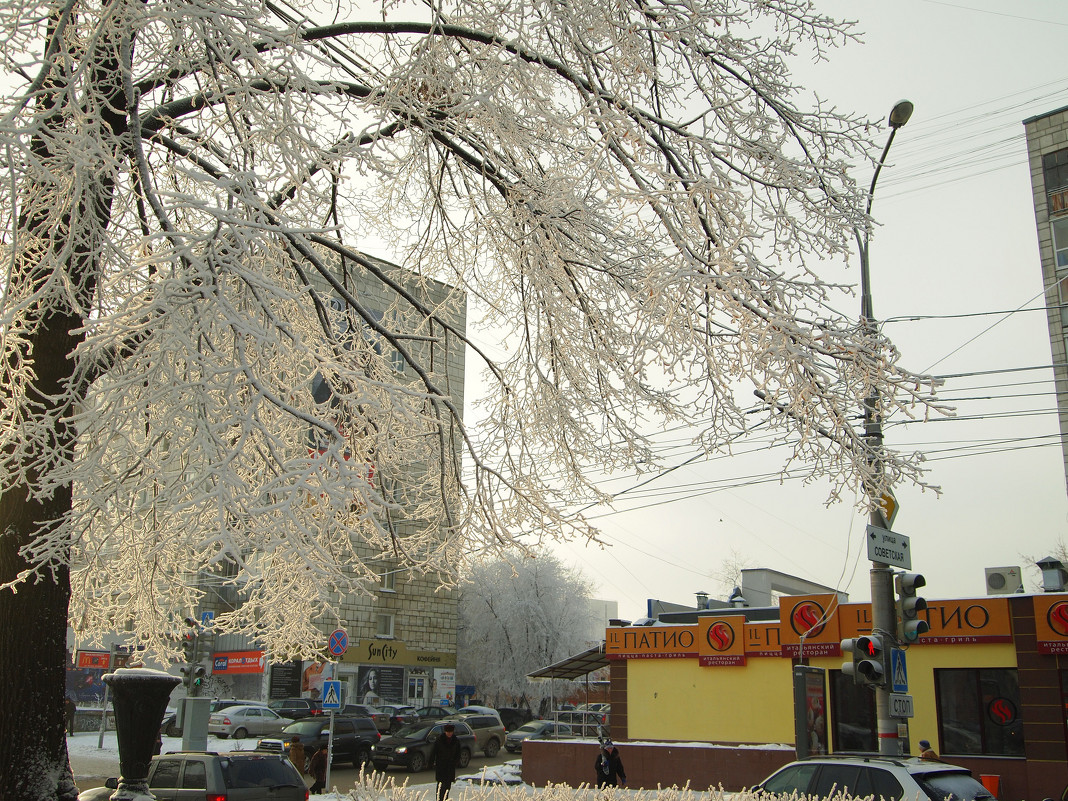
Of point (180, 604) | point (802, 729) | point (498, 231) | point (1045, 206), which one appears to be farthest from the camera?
point (1045, 206)

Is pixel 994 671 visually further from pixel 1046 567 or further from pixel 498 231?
pixel 498 231

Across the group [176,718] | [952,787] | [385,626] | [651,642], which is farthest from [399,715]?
[952,787]

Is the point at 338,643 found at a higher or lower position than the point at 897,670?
higher

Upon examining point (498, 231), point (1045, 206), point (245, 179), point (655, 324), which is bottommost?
point (655, 324)

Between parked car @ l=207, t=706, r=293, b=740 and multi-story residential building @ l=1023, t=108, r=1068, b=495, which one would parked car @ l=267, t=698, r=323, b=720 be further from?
multi-story residential building @ l=1023, t=108, r=1068, b=495

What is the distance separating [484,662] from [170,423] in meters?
48.5

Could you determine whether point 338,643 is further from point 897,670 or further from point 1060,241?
point 1060,241

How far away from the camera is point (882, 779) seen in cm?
828

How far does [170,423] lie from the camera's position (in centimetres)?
446

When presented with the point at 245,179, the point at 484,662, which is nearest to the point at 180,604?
the point at 245,179

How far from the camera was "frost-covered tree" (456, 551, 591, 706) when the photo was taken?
49.4 m

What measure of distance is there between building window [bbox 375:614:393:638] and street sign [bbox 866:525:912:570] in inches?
1447

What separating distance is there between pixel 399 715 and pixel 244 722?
937 cm

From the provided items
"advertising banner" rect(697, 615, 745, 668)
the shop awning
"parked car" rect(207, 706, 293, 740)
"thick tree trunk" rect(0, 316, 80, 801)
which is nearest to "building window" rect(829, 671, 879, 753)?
"advertising banner" rect(697, 615, 745, 668)
